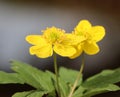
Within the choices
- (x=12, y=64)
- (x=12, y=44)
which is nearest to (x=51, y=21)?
(x=12, y=44)

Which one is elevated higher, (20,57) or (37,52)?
(37,52)

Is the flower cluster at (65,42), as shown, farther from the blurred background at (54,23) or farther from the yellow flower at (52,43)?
the blurred background at (54,23)

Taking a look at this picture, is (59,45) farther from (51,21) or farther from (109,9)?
(109,9)

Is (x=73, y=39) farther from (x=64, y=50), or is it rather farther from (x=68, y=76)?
(x=68, y=76)

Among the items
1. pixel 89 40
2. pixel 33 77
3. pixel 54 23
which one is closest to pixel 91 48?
pixel 89 40

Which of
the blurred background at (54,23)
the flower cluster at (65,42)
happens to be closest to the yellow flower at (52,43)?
the flower cluster at (65,42)

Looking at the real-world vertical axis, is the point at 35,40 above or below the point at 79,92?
above

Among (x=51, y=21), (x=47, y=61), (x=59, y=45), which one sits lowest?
(x=47, y=61)
